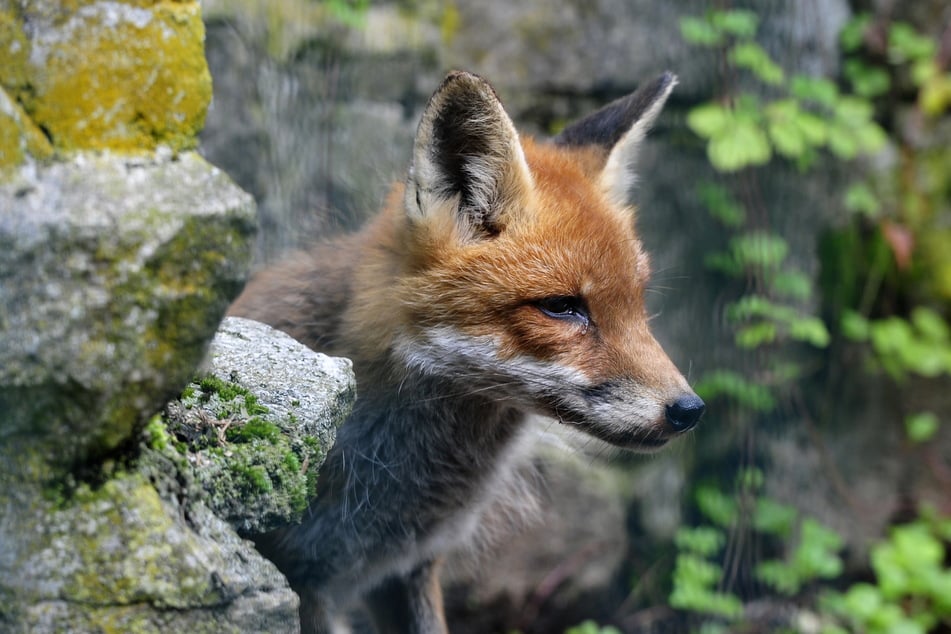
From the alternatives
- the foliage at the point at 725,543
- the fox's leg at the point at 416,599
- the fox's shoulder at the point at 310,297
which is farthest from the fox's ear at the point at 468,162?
the foliage at the point at 725,543

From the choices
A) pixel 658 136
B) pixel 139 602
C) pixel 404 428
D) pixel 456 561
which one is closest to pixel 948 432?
pixel 658 136

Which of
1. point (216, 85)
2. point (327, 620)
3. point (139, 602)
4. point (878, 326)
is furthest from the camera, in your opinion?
point (878, 326)

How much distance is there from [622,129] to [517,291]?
939 mm

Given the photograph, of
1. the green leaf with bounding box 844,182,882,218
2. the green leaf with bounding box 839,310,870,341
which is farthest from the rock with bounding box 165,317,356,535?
the green leaf with bounding box 844,182,882,218

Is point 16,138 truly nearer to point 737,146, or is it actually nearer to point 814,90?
point 737,146

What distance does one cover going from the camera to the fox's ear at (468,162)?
8.45 ft

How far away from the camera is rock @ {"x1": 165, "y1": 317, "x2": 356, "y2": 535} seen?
1.88 meters

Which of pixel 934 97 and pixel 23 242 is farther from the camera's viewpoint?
pixel 934 97

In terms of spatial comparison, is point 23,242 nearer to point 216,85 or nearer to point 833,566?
point 216,85

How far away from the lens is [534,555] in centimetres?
479

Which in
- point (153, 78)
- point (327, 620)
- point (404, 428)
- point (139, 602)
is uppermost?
point (153, 78)

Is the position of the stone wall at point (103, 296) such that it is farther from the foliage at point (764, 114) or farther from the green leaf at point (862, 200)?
the green leaf at point (862, 200)

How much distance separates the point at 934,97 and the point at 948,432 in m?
2.13

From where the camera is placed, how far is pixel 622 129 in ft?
10.7
